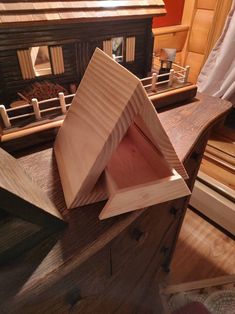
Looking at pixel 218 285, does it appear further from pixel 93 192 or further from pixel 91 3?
pixel 91 3

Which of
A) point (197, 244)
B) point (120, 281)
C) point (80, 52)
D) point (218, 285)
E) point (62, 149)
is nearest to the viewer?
point (62, 149)

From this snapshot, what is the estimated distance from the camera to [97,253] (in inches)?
18.6

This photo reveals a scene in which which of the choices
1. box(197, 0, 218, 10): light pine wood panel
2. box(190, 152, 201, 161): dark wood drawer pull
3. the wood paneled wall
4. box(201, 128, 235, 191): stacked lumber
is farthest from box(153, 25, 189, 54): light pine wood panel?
box(190, 152, 201, 161): dark wood drawer pull

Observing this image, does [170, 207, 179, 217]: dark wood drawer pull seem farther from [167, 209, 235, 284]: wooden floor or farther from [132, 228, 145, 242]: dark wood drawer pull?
[167, 209, 235, 284]: wooden floor

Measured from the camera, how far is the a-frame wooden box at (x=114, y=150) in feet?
1.12

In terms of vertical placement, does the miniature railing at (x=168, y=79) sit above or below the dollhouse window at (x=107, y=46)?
below

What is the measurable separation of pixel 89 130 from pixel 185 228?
1376 millimetres

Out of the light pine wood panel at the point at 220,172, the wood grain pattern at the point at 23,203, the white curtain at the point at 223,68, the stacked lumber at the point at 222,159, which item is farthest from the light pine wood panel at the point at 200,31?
the wood grain pattern at the point at 23,203

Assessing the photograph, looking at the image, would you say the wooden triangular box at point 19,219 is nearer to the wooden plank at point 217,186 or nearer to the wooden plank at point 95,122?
the wooden plank at point 95,122

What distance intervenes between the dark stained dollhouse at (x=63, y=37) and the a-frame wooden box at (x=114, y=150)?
1.25ft

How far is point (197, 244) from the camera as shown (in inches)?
58.3

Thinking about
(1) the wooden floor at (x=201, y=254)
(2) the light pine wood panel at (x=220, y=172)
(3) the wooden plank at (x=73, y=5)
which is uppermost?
(3) the wooden plank at (x=73, y=5)

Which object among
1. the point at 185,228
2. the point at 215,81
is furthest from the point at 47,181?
the point at 215,81

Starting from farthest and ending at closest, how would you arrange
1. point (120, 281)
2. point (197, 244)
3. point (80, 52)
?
1. point (197, 244)
2. point (80, 52)
3. point (120, 281)
